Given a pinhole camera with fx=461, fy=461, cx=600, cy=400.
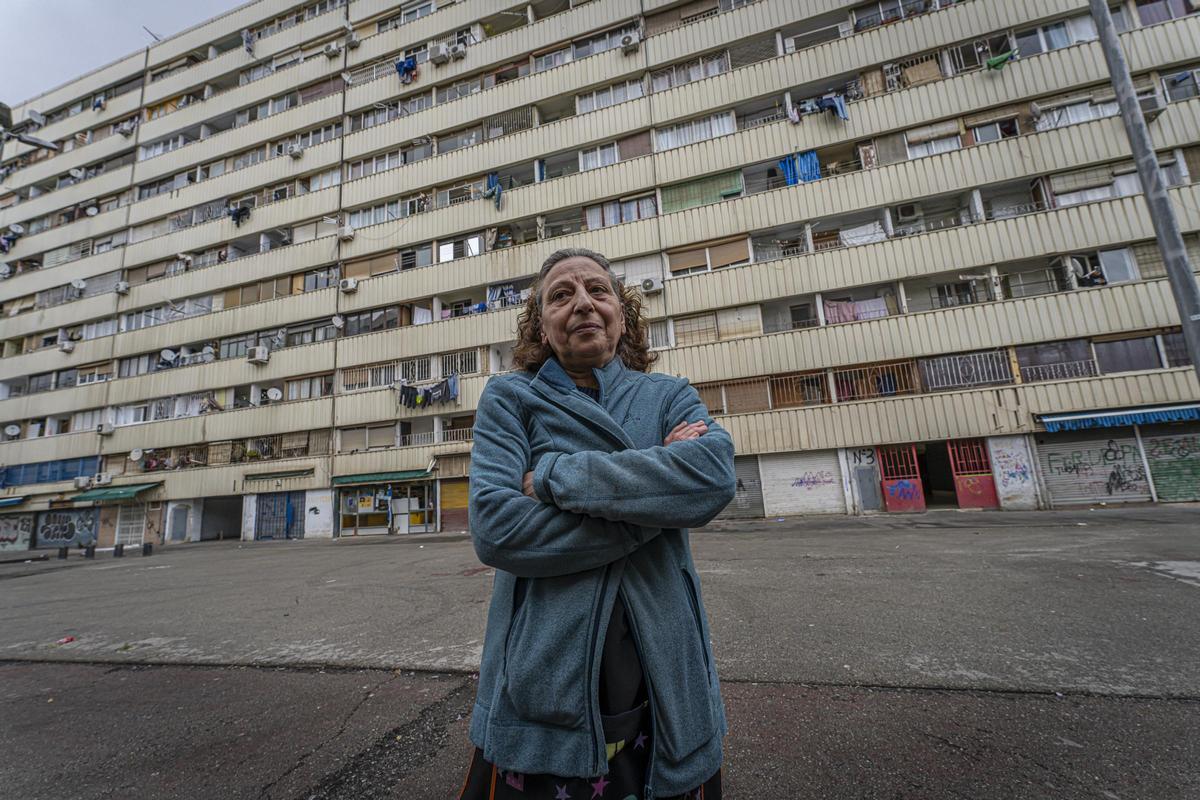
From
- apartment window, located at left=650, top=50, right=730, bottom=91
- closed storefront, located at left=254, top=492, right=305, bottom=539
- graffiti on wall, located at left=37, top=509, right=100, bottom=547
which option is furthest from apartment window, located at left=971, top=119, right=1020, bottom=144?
graffiti on wall, located at left=37, top=509, right=100, bottom=547

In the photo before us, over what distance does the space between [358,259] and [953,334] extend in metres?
24.6

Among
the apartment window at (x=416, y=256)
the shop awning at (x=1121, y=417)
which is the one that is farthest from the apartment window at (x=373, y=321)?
the shop awning at (x=1121, y=417)

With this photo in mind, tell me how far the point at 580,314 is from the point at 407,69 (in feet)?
91.4

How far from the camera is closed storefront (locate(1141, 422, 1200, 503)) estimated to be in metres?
12.4

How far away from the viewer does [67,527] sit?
2475cm

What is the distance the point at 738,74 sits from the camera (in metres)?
17.6

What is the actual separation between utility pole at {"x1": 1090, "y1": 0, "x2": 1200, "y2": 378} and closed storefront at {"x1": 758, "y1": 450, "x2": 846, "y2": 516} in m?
9.59

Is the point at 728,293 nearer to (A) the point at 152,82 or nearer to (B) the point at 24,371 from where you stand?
(A) the point at 152,82

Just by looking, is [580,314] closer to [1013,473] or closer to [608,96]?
[1013,473]

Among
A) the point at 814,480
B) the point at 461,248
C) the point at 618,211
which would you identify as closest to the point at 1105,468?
the point at 814,480

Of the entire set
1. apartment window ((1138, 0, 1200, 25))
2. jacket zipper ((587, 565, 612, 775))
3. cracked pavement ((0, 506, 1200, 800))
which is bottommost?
cracked pavement ((0, 506, 1200, 800))

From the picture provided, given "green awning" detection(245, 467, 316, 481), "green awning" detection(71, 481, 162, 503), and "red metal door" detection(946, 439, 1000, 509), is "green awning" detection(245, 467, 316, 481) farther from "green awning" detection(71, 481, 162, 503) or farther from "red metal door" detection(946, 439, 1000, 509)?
"red metal door" detection(946, 439, 1000, 509)

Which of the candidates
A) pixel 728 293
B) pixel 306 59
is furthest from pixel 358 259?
pixel 728 293

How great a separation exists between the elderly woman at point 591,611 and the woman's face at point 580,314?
0.18 meters
